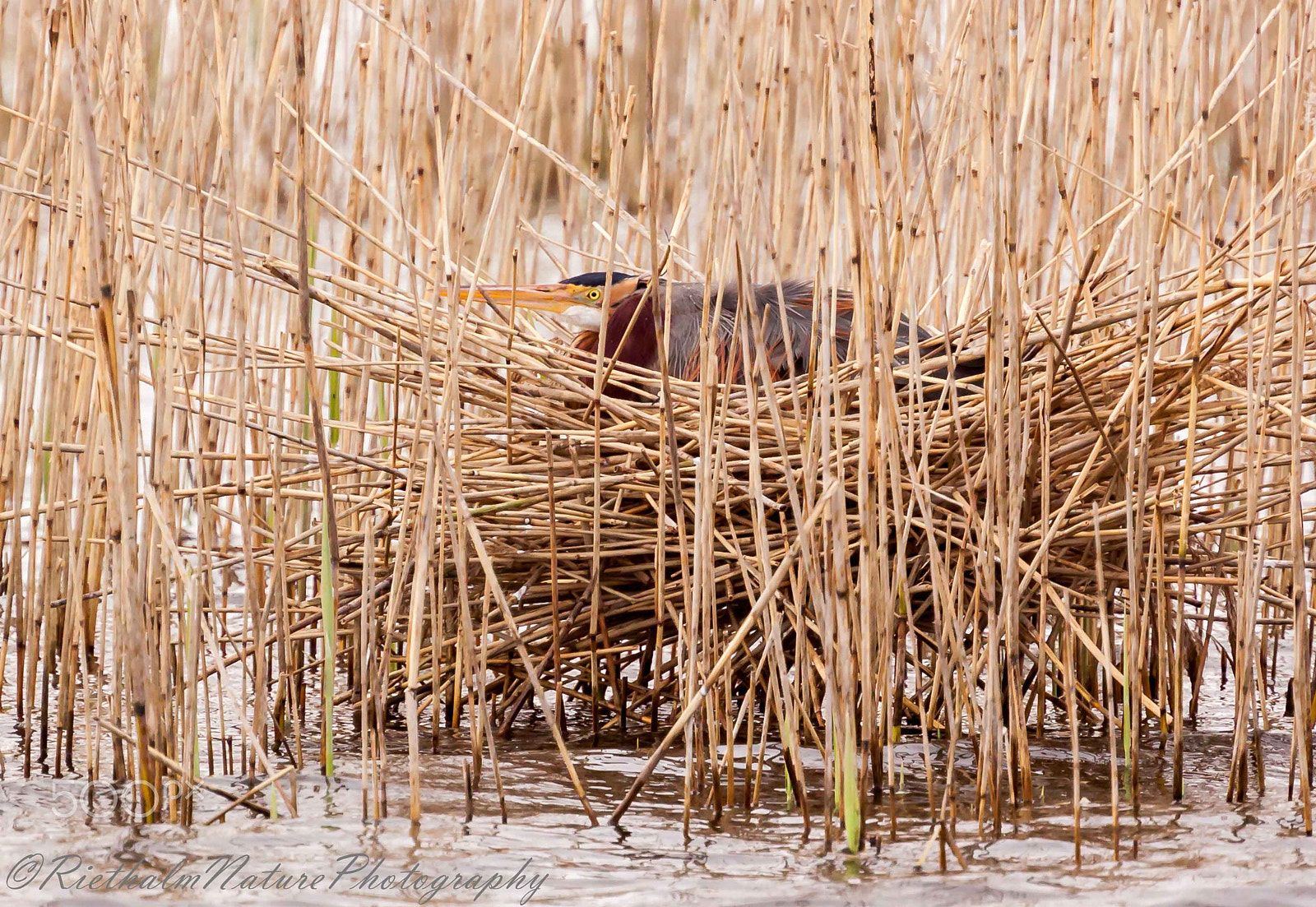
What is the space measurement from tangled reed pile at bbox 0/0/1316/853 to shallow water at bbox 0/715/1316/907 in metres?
0.06

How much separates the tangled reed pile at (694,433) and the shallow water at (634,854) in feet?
0.20

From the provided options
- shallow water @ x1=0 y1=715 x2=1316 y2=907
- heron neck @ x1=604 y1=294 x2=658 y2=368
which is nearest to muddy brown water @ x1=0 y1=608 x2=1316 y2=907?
shallow water @ x1=0 y1=715 x2=1316 y2=907

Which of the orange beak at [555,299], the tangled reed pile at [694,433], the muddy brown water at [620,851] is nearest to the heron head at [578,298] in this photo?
the orange beak at [555,299]

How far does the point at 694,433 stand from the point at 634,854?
28.0 inches

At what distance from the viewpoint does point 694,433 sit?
2.29 m

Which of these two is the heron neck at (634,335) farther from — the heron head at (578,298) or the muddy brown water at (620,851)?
the muddy brown water at (620,851)

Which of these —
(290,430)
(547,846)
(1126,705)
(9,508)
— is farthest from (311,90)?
(1126,705)

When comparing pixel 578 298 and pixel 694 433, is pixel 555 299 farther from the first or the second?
pixel 694 433

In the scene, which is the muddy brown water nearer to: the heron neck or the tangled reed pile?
the tangled reed pile

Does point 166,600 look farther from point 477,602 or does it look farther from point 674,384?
point 674,384

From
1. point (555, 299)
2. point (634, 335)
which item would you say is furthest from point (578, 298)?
point (634, 335)

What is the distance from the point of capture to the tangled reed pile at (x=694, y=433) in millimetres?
1752

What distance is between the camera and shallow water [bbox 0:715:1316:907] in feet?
5.63

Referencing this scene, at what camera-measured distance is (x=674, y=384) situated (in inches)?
93.9
